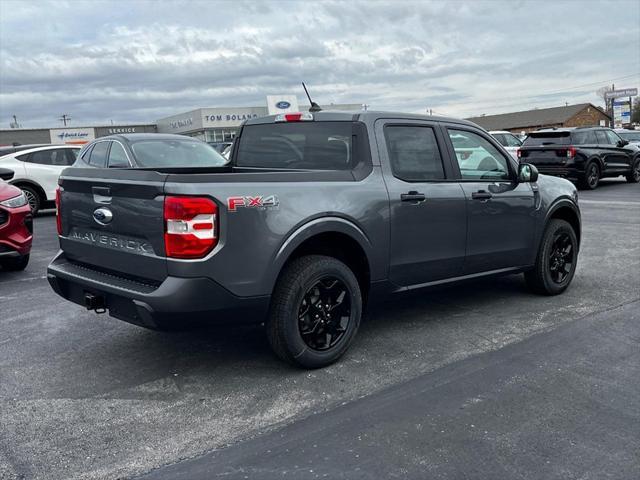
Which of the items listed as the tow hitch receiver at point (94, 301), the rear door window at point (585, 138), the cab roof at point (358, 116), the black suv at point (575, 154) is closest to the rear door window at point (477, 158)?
the cab roof at point (358, 116)

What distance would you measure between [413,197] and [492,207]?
1.03 m

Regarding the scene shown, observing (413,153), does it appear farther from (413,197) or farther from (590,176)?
(590,176)

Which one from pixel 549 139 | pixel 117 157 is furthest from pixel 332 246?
pixel 549 139

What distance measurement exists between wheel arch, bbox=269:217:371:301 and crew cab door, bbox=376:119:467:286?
9.3 inches

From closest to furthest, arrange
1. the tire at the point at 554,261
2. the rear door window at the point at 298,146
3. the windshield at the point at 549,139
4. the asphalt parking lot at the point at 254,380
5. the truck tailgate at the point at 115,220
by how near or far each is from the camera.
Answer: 1. the asphalt parking lot at the point at 254,380
2. the truck tailgate at the point at 115,220
3. the rear door window at the point at 298,146
4. the tire at the point at 554,261
5. the windshield at the point at 549,139

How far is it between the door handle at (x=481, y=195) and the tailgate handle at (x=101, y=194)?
284cm

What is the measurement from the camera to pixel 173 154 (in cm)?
974

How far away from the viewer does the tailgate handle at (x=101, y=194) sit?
4.00m

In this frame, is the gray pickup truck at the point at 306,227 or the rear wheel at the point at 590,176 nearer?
the gray pickup truck at the point at 306,227

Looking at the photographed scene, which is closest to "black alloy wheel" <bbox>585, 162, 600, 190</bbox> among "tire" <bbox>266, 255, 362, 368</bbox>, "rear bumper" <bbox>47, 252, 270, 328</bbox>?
"tire" <bbox>266, 255, 362, 368</bbox>

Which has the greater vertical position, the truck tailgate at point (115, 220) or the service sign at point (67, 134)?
the service sign at point (67, 134)

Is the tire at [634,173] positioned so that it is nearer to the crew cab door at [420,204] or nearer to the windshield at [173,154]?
the windshield at [173,154]

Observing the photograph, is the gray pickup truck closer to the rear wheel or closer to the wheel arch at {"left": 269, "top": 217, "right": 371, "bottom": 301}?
the wheel arch at {"left": 269, "top": 217, "right": 371, "bottom": 301}

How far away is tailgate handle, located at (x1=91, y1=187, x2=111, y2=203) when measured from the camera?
4.00 meters
